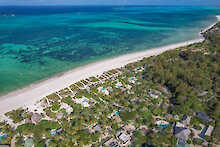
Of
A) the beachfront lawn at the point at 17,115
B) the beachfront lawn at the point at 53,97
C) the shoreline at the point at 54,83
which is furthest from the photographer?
the shoreline at the point at 54,83

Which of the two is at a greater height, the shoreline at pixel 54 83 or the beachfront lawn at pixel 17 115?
the shoreline at pixel 54 83

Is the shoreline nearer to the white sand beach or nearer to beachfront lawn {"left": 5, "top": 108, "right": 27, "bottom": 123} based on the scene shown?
the white sand beach

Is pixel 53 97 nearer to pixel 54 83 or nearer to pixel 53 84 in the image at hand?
pixel 53 84

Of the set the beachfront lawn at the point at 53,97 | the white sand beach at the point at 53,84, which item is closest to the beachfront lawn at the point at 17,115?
the white sand beach at the point at 53,84

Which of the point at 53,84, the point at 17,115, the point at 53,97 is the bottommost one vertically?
the point at 17,115

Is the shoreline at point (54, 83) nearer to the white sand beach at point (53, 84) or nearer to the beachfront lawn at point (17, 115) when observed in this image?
the white sand beach at point (53, 84)

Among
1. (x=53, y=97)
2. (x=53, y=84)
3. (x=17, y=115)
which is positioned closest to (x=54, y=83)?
(x=53, y=84)

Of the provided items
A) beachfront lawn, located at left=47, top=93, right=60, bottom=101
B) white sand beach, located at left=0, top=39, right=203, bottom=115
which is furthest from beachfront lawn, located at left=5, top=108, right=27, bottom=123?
beachfront lawn, located at left=47, top=93, right=60, bottom=101

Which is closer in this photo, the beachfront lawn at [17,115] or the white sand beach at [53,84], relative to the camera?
the beachfront lawn at [17,115]

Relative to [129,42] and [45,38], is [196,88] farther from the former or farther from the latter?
[45,38]
